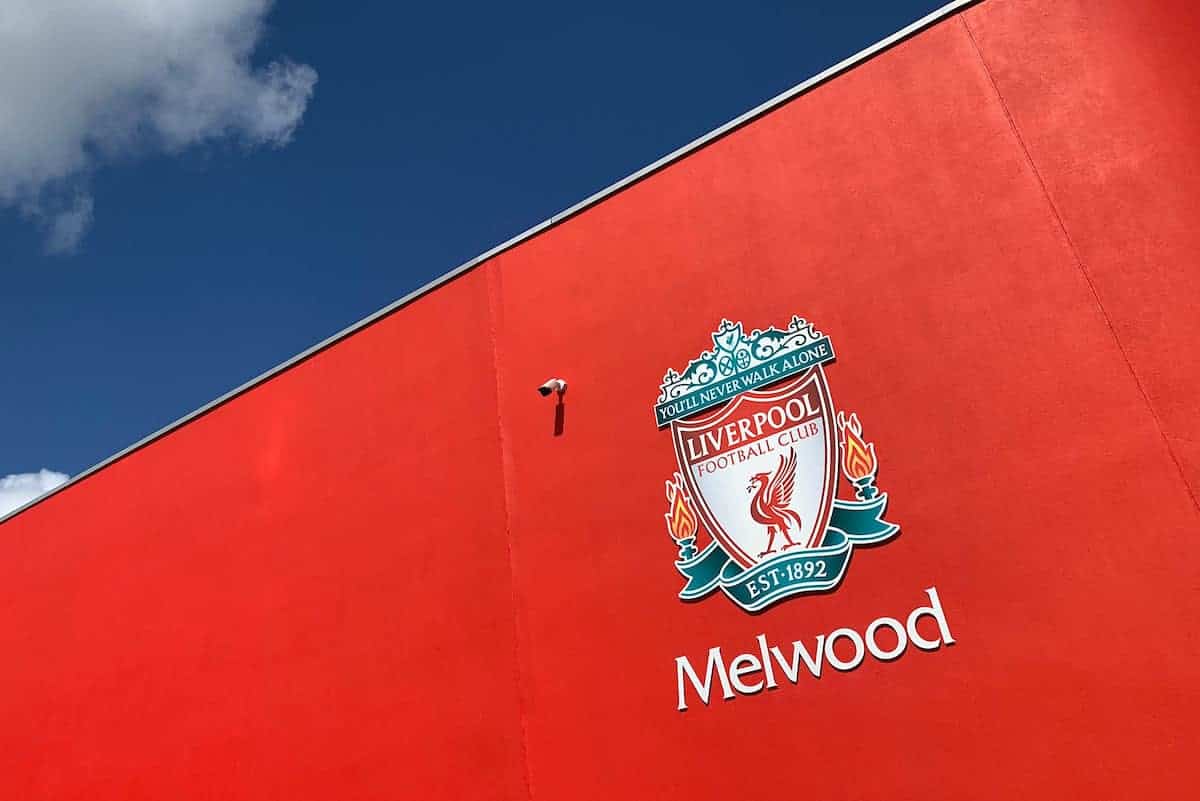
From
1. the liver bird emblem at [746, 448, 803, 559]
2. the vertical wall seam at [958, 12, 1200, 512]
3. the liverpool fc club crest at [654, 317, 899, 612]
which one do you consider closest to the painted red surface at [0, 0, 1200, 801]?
the vertical wall seam at [958, 12, 1200, 512]

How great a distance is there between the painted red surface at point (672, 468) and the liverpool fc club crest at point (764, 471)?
134 millimetres

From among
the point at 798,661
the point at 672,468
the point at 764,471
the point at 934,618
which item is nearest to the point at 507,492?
the point at 672,468

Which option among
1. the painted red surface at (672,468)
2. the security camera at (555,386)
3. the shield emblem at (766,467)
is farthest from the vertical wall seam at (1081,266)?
the security camera at (555,386)

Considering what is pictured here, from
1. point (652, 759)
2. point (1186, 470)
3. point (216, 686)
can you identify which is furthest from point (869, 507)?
point (216, 686)

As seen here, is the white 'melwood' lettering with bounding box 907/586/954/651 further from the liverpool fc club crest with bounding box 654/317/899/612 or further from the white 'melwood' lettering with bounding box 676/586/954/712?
the liverpool fc club crest with bounding box 654/317/899/612

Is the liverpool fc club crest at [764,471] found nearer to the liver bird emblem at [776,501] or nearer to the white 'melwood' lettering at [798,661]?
the liver bird emblem at [776,501]

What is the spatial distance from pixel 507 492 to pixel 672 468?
1403 mm

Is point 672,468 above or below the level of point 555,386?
below

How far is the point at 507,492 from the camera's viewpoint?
23.0 ft

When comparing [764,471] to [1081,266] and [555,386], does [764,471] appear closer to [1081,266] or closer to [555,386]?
[555,386]

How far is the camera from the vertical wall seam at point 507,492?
20.6ft

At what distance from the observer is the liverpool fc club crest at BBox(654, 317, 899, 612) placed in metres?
5.54

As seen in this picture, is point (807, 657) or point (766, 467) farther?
point (766, 467)

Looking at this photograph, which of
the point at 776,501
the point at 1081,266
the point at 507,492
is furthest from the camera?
the point at 507,492
